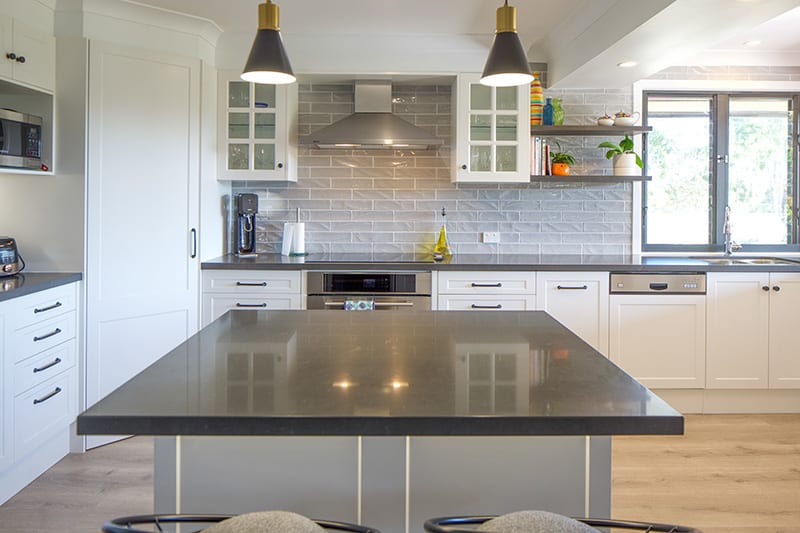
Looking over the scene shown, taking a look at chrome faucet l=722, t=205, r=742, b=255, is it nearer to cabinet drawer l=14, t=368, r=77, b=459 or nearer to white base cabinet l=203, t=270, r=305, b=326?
white base cabinet l=203, t=270, r=305, b=326

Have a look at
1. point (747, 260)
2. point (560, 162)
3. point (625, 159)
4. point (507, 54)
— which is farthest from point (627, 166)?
point (507, 54)

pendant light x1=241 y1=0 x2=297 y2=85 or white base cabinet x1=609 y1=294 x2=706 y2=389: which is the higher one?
pendant light x1=241 y1=0 x2=297 y2=85

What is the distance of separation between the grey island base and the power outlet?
2.99 meters

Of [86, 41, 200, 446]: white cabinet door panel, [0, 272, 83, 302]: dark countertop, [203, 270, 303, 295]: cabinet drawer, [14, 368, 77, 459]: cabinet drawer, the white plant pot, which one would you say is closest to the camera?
[0, 272, 83, 302]: dark countertop

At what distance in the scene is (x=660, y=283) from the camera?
4016 mm

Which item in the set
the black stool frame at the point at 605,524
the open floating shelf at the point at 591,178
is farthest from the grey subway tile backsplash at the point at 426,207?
the black stool frame at the point at 605,524

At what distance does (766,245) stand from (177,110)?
4.01 metres

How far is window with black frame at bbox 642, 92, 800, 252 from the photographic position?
470 centimetres

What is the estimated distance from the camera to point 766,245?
4.74 metres

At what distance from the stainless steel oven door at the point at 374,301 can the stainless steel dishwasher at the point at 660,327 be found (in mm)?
1154

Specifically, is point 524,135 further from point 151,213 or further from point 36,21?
point 36,21

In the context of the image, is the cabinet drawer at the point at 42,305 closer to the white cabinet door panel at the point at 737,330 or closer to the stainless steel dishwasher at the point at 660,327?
the stainless steel dishwasher at the point at 660,327

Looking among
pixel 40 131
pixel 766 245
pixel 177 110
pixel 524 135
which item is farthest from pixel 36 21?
pixel 766 245

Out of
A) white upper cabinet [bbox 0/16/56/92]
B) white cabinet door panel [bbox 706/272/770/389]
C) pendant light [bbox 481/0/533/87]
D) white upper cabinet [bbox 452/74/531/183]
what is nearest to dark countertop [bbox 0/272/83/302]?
white upper cabinet [bbox 0/16/56/92]
